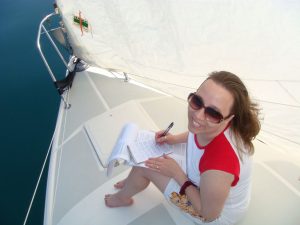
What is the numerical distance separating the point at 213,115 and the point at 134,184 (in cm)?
62

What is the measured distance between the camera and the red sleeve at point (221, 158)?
1117mm

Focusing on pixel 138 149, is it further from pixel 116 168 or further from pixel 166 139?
pixel 116 168

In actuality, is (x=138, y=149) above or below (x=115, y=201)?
above

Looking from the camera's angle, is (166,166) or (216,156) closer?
(216,156)

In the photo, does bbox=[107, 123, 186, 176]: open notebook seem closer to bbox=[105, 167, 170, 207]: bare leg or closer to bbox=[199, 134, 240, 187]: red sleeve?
bbox=[105, 167, 170, 207]: bare leg

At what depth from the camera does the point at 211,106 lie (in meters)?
1.08

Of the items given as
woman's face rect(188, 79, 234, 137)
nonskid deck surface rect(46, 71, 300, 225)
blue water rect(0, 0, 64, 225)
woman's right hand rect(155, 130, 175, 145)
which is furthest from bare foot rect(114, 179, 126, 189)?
blue water rect(0, 0, 64, 225)

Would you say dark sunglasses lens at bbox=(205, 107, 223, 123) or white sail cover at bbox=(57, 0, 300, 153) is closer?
dark sunglasses lens at bbox=(205, 107, 223, 123)

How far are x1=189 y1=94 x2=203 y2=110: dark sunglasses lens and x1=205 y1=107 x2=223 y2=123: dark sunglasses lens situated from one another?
0.11ft

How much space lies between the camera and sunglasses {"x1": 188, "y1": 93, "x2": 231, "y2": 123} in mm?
1079

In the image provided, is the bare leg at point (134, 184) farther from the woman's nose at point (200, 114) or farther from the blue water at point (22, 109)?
the blue water at point (22, 109)

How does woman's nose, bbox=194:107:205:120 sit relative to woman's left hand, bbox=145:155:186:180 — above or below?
above

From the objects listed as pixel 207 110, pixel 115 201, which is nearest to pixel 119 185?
pixel 115 201

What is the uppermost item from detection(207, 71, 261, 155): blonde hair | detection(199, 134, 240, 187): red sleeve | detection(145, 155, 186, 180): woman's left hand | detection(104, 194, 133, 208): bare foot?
detection(207, 71, 261, 155): blonde hair
